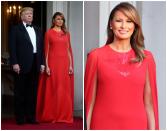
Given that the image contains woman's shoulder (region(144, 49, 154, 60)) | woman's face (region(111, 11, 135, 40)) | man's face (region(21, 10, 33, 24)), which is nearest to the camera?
woman's face (region(111, 11, 135, 40))

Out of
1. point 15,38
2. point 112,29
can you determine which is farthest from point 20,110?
point 112,29

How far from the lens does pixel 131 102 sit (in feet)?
10.4

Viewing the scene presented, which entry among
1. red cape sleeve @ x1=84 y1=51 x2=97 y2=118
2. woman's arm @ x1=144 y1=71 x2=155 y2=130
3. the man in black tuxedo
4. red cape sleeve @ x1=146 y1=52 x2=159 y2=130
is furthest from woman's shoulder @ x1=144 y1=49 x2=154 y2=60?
the man in black tuxedo

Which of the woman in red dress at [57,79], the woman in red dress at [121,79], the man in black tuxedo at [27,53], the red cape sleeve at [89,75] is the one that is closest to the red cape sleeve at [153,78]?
the woman in red dress at [121,79]

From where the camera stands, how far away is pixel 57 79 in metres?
4.26

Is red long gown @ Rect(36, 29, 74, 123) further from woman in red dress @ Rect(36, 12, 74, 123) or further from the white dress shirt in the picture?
the white dress shirt

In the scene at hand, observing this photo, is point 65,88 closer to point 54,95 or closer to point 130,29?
point 54,95

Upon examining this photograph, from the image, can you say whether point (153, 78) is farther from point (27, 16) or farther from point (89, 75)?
point (27, 16)

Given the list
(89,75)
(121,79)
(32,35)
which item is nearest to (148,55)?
(121,79)

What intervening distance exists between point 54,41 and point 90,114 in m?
1.09

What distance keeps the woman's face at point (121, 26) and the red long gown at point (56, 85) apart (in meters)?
0.87

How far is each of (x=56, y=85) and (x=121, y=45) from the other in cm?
124

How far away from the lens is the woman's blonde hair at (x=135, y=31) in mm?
3129

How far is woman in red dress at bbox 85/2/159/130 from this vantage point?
3131mm
